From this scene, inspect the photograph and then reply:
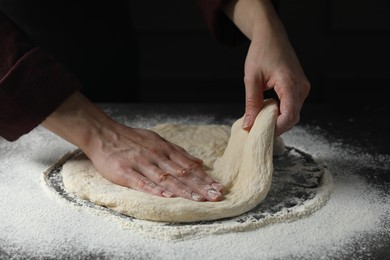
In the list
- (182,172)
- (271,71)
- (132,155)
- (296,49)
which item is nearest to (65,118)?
(132,155)

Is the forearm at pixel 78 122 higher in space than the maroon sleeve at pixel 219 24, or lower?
lower

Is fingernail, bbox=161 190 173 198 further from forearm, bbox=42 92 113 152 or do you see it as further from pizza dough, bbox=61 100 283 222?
forearm, bbox=42 92 113 152

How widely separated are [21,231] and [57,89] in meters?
0.33

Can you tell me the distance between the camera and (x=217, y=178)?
1.18m

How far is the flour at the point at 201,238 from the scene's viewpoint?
3.17 ft

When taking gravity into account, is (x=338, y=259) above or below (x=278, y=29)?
below

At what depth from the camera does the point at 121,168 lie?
1184mm

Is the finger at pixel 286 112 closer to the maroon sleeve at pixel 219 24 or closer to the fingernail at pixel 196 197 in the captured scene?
the fingernail at pixel 196 197

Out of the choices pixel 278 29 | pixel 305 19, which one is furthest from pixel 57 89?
pixel 305 19

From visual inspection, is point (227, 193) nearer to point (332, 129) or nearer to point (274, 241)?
point (274, 241)

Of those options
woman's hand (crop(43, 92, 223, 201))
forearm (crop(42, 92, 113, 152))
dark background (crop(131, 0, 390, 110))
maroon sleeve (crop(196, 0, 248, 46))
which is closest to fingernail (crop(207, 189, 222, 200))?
woman's hand (crop(43, 92, 223, 201))

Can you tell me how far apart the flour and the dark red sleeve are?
4.5 inches


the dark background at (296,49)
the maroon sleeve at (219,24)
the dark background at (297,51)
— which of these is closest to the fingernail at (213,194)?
the maroon sleeve at (219,24)

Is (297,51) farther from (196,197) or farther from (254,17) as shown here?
(196,197)
